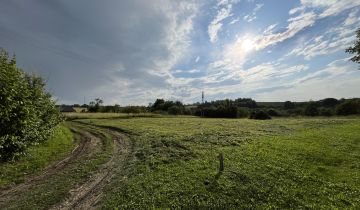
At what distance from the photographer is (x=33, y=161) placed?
1688 cm

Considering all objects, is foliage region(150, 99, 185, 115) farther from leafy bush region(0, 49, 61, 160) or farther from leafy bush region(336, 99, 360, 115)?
leafy bush region(0, 49, 61, 160)

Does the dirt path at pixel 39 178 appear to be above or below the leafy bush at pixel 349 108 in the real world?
below

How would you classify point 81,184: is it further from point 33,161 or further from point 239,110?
point 239,110

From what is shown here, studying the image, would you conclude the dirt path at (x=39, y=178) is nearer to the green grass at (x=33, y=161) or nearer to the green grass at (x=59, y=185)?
the green grass at (x=59, y=185)

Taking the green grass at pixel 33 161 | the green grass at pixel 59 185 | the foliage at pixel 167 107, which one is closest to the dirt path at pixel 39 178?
the green grass at pixel 59 185

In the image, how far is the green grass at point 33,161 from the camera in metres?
13.7

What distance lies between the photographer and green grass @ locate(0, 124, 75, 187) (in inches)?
539

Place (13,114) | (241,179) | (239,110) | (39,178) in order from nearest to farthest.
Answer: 1. (39,178)
2. (241,179)
3. (13,114)
4. (239,110)

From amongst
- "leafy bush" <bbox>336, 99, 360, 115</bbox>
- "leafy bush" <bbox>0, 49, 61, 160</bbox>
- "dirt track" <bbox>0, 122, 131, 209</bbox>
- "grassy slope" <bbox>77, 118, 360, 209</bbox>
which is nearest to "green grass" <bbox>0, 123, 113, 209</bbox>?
"dirt track" <bbox>0, 122, 131, 209</bbox>

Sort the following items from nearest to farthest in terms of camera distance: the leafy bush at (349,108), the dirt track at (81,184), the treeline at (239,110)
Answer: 1. the dirt track at (81,184)
2. the leafy bush at (349,108)
3. the treeline at (239,110)

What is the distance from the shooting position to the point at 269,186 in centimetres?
1298

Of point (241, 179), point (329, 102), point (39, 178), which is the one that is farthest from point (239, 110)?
point (39, 178)

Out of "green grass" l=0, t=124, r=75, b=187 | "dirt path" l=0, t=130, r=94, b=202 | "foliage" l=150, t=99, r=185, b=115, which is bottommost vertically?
"dirt path" l=0, t=130, r=94, b=202

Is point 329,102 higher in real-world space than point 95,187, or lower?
higher
